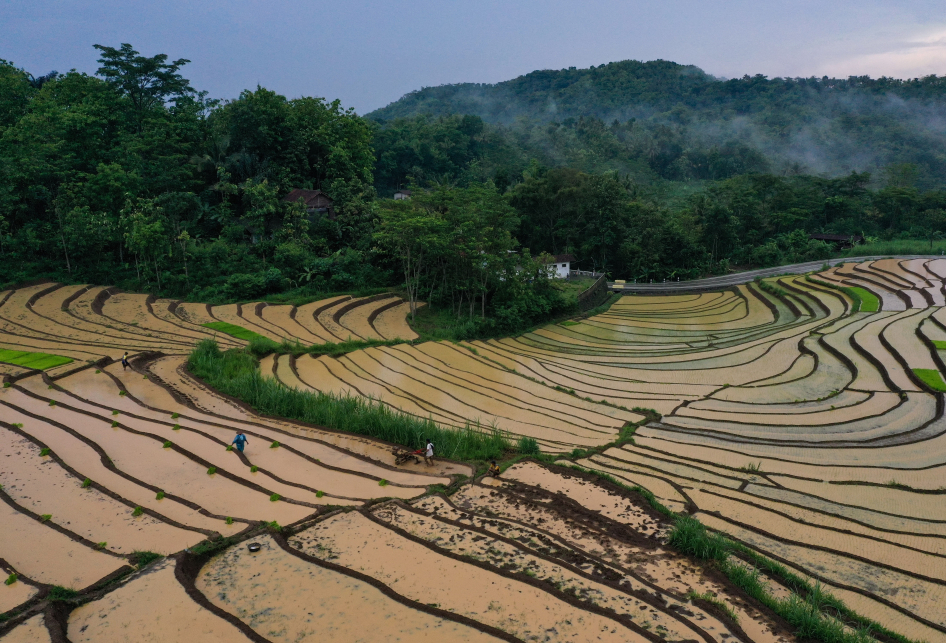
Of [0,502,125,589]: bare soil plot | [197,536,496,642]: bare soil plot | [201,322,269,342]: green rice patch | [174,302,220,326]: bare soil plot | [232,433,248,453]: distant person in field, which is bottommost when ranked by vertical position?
[0,502,125,589]: bare soil plot

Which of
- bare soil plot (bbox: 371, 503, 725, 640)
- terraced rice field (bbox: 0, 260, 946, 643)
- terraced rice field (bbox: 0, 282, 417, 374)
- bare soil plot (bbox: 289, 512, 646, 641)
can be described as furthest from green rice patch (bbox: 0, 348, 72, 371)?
bare soil plot (bbox: 371, 503, 725, 640)

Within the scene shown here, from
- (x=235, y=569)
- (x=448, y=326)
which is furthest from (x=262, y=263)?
(x=235, y=569)

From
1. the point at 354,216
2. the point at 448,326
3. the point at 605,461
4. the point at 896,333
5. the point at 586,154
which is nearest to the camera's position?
the point at 605,461

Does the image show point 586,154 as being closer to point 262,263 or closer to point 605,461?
point 262,263

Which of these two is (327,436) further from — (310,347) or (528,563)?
(310,347)

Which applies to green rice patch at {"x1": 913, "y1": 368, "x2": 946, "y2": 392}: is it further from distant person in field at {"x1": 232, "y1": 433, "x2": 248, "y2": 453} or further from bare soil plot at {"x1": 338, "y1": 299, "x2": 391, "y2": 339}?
bare soil plot at {"x1": 338, "y1": 299, "x2": 391, "y2": 339}

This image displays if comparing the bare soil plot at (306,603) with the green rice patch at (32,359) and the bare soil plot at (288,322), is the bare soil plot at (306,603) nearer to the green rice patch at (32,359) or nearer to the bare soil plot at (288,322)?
the green rice patch at (32,359)

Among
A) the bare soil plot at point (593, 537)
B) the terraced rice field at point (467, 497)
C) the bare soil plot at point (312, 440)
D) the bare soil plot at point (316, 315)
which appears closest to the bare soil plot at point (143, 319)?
the terraced rice field at point (467, 497)
